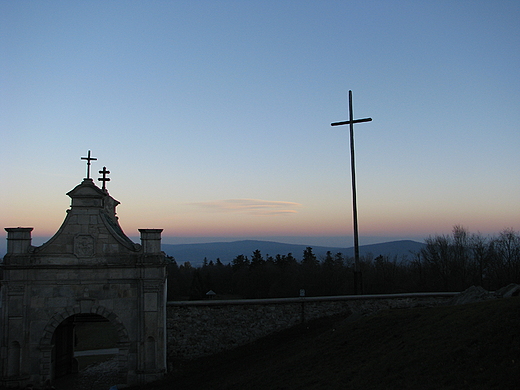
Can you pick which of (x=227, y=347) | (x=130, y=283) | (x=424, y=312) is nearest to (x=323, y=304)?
(x=227, y=347)

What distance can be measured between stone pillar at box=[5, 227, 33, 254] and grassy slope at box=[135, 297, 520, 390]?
7.02 meters

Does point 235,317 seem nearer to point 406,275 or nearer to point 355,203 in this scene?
point 355,203

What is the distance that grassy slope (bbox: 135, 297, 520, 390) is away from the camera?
9.43 m

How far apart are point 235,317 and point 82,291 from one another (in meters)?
6.41

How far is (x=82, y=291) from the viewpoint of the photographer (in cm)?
1703

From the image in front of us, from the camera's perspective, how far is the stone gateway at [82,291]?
1648 cm

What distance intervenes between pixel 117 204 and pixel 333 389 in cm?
1347

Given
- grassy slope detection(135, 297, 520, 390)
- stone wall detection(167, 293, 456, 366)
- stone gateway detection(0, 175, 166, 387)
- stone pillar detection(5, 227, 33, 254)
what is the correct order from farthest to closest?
stone wall detection(167, 293, 456, 366) < stone pillar detection(5, 227, 33, 254) < stone gateway detection(0, 175, 166, 387) < grassy slope detection(135, 297, 520, 390)

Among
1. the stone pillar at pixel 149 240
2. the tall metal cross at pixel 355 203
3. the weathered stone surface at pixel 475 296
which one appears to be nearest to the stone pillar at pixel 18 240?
the stone pillar at pixel 149 240

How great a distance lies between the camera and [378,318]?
51.5 feet

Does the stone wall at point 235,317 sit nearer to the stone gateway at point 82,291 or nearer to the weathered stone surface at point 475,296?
the stone gateway at point 82,291

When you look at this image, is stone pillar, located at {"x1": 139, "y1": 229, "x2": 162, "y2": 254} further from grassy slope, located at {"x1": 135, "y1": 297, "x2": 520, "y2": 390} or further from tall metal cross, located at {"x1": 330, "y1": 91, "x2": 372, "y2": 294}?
tall metal cross, located at {"x1": 330, "y1": 91, "x2": 372, "y2": 294}

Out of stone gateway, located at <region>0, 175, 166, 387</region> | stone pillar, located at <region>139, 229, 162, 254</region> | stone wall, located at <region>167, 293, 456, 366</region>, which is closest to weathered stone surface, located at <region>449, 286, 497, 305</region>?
stone wall, located at <region>167, 293, 456, 366</region>

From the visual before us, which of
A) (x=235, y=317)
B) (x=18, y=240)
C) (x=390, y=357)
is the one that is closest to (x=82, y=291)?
(x=18, y=240)
